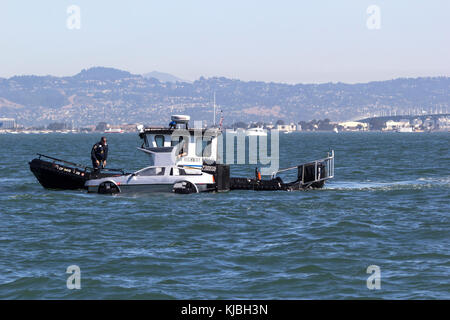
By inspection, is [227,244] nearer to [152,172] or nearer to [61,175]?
[152,172]

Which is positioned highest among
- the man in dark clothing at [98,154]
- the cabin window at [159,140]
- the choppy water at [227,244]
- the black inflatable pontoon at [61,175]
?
the cabin window at [159,140]

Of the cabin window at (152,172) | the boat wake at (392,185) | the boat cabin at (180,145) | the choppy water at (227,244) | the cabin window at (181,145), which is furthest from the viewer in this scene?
the boat wake at (392,185)

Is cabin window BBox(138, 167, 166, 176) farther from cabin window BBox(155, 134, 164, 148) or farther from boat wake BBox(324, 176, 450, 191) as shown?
boat wake BBox(324, 176, 450, 191)

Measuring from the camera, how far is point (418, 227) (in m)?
24.3

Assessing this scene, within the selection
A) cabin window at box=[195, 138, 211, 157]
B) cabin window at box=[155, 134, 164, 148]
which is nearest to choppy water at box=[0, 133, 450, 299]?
cabin window at box=[195, 138, 211, 157]

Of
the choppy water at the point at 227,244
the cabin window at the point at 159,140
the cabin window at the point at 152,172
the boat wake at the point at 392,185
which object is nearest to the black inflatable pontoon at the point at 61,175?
the choppy water at the point at 227,244

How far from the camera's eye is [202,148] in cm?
3647

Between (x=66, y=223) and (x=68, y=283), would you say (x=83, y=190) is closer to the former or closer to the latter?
(x=66, y=223)

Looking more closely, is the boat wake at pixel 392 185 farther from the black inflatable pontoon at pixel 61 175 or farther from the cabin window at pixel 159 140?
the black inflatable pontoon at pixel 61 175

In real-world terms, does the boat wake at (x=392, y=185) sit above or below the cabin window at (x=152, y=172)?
below

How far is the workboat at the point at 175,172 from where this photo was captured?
33031mm

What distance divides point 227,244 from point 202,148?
15.5 metres

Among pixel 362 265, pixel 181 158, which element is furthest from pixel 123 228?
pixel 181 158
